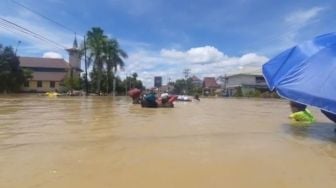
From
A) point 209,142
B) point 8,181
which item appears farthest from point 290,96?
point 8,181

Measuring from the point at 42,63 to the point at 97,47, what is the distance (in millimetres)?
29091

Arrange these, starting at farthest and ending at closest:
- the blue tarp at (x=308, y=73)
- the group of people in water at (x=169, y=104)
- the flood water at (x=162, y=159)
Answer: the group of people in water at (x=169, y=104) → the blue tarp at (x=308, y=73) → the flood water at (x=162, y=159)

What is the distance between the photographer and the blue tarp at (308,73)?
10719 mm

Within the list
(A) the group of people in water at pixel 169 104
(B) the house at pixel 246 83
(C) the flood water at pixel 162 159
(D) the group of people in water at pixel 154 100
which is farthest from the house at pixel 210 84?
(C) the flood water at pixel 162 159

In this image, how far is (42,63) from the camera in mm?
87375

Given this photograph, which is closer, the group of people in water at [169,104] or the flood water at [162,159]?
the flood water at [162,159]

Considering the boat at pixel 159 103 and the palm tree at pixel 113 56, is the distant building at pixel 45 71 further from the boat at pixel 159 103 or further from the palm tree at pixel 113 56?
the boat at pixel 159 103

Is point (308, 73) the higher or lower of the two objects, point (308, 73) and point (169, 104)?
the higher

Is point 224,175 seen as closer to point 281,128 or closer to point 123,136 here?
point 123,136

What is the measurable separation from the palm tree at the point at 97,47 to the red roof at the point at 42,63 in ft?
82.4

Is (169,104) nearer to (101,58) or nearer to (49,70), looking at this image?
(101,58)

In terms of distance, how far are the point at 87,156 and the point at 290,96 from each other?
6.91m

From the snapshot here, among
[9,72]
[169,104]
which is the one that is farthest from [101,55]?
[169,104]

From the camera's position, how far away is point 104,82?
70.2m
